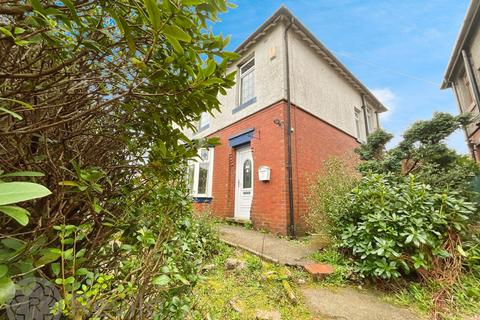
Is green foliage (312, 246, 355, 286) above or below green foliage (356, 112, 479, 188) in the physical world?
below

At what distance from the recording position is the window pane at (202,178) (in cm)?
827

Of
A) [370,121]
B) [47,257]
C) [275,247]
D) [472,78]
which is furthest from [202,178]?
[472,78]

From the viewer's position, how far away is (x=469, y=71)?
763cm

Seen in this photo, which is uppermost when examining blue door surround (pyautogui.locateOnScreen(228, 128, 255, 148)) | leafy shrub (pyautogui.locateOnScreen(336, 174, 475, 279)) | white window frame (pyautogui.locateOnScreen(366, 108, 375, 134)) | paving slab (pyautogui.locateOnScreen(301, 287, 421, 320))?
white window frame (pyautogui.locateOnScreen(366, 108, 375, 134))

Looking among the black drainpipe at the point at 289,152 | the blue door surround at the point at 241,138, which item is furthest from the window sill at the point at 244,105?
the black drainpipe at the point at 289,152

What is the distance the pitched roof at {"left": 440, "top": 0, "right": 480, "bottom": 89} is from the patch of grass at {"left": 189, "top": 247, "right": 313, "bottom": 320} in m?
9.33

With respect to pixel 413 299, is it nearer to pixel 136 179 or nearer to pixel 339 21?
pixel 136 179

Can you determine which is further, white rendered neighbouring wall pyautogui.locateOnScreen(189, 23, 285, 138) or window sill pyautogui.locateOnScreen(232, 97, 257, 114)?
window sill pyautogui.locateOnScreen(232, 97, 257, 114)

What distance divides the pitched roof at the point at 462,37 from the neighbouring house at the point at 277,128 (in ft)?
11.5

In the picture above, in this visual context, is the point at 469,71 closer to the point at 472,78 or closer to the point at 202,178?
the point at 472,78

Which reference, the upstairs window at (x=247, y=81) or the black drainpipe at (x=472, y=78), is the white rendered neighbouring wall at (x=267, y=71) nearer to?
the upstairs window at (x=247, y=81)

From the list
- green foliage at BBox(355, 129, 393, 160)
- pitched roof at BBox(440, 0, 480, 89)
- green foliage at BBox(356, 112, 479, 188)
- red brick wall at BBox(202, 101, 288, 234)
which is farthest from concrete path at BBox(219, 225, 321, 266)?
pitched roof at BBox(440, 0, 480, 89)

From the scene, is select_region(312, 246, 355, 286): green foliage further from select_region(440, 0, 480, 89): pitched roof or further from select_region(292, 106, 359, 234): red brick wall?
Result: select_region(440, 0, 480, 89): pitched roof

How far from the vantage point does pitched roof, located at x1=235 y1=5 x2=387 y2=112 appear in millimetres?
5939
